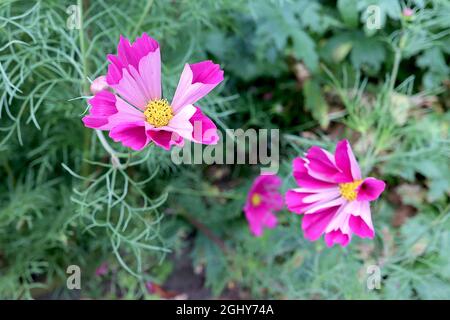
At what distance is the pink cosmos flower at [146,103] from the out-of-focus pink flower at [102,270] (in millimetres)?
628

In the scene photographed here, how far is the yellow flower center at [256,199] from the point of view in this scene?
4.17 feet

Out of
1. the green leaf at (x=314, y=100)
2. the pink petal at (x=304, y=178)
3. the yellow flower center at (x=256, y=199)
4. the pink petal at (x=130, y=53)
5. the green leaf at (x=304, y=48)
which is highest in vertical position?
the green leaf at (x=304, y=48)

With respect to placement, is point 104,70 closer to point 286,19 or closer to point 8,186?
point 8,186

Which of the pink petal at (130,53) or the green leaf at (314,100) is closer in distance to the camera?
the pink petal at (130,53)

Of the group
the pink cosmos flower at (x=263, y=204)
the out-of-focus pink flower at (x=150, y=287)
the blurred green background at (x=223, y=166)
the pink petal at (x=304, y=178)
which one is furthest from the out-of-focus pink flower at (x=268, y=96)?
the pink petal at (x=304, y=178)

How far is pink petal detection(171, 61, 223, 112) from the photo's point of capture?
74 centimetres

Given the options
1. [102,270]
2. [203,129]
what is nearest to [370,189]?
[203,129]

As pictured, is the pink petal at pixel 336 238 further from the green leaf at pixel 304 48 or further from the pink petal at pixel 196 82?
the green leaf at pixel 304 48

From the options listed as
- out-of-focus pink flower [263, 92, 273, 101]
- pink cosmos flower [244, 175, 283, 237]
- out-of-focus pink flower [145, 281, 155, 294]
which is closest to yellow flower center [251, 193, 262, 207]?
pink cosmos flower [244, 175, 283, 237]

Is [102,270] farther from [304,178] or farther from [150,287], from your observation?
[304,178]

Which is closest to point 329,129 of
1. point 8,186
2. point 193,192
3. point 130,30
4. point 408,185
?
point 408,185
